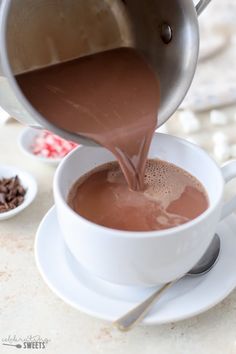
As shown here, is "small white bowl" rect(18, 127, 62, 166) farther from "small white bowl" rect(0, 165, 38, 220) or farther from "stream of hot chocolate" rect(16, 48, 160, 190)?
"stream of hot chocolate" rect(16, 48, 160, 190)

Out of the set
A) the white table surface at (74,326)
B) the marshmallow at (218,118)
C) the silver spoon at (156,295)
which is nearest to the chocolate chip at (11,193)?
the white table surface at (74,326)

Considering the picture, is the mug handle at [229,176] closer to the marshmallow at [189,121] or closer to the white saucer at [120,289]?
the white saucer at [120,289]

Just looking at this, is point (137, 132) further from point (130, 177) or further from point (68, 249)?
point (68, 249)

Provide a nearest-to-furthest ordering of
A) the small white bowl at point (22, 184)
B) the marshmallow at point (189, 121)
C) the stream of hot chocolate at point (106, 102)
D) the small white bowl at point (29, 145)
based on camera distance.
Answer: the stream of hot chocolate at point (106, 102), the small white bowl at point (22, 184), the small white bowl at point (29, 145), the marshmallow at point (189, 121)

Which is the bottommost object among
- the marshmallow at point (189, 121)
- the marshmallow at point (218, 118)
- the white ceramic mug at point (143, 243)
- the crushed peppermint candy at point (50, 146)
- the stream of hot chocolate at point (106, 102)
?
the marshmallow at point (218, 118)

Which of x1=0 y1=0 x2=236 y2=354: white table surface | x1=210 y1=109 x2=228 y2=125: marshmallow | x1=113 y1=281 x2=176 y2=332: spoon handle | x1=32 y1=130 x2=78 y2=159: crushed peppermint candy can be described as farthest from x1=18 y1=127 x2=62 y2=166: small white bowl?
x1=113 y1=281 x2=176 y2=332: spoon handle

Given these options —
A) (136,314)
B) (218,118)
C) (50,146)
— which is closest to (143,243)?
(136,314)
